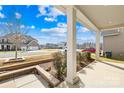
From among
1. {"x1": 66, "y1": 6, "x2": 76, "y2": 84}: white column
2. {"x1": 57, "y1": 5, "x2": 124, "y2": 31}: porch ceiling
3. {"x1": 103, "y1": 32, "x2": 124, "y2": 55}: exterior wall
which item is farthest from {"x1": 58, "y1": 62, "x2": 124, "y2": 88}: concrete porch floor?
{"x1": 103, "y1": 32, "x2": 124, "y2": 55}: exterior wall

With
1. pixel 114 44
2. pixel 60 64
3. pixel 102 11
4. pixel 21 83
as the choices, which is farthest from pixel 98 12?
pixel 114 44

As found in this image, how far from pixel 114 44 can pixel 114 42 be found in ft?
0.75

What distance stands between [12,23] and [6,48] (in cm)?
296

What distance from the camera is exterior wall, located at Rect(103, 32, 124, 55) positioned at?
1305cm

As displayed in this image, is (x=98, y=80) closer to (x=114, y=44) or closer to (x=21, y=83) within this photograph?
(x=21, y=83)

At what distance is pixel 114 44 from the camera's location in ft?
44.8

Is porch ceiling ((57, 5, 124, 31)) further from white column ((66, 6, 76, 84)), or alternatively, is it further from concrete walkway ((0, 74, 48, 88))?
concrete walkway ((0, 74, 48, 88))

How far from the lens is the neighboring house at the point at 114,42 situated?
13086 millimetres

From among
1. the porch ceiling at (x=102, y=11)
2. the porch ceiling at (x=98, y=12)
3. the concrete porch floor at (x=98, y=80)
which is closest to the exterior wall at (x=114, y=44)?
the porch ceiling at (x=98, y=12)

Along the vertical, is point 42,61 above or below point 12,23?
below
